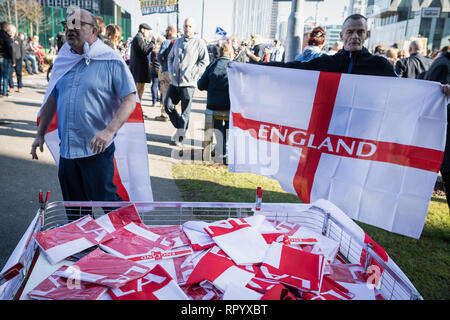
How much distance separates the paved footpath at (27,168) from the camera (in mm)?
4156

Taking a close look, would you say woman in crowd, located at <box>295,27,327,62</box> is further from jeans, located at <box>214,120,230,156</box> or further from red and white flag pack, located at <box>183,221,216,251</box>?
red and white flag pack, located at <box>183,221,216,251</box>

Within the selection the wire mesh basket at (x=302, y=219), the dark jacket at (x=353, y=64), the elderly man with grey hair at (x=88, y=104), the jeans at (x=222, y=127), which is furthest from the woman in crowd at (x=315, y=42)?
the wire mesh basket at (x=302, y=219)

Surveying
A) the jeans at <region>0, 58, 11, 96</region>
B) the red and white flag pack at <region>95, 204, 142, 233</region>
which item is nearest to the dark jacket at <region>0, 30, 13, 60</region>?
the jeans at <region>0, 58, 11, 96</region>

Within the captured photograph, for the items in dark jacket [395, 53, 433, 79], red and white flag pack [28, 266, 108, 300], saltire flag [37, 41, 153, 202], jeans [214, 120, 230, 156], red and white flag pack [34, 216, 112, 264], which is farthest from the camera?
dark jacket [395, 53, 433, 79]

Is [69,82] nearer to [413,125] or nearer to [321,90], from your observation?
[321,90]

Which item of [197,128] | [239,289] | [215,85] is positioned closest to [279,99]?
[239,289]

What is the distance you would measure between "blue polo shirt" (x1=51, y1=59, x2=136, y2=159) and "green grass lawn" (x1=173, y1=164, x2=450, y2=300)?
2.39m

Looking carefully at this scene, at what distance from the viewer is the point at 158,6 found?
14344mm

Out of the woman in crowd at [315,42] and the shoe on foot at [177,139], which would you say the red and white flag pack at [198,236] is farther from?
the shoe on foot at [177,139]

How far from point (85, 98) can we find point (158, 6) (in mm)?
12857

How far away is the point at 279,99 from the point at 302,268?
6.02 feet

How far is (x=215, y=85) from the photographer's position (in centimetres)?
611

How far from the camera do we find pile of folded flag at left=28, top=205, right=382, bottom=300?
148 centimetres
